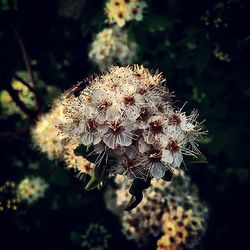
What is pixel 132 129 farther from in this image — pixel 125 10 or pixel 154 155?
pixel 125 10

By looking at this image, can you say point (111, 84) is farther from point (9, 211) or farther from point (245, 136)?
point (9, 211)

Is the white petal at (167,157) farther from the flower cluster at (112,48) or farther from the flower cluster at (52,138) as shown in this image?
the flower cluster at (112,48)

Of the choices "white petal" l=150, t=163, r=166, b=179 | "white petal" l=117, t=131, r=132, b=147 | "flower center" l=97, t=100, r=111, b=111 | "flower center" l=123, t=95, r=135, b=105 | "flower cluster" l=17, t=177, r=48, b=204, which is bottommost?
"white petal" l=150, t=163, r=166, b=179

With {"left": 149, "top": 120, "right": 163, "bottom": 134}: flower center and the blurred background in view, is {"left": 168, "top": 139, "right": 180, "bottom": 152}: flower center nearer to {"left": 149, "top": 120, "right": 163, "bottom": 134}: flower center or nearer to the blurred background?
{"left": 149, "top": 120, "right": 163, "bottom": 134}: flower center

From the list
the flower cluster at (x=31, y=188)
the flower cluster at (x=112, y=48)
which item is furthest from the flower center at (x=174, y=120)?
the flower cluster at (x=31, y=188)

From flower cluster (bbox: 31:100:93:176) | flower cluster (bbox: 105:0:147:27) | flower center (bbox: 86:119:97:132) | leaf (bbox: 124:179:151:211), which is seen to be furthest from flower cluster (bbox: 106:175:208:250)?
flower cluster (bbox: 105:0:147:27)

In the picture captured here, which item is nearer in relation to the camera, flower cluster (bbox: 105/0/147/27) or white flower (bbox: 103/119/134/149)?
white flower (bbox: 103/119/134/149)

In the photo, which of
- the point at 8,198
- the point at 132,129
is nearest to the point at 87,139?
the point at 132,129
